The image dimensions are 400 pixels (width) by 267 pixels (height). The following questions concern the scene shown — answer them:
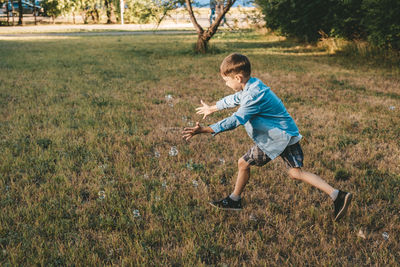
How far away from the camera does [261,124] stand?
3.19 meters

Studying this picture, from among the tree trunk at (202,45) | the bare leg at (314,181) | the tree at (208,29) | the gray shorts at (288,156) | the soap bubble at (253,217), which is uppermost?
the tree at (208,29)

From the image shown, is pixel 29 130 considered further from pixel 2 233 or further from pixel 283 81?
pixel 283 81

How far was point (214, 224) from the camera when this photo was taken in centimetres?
335

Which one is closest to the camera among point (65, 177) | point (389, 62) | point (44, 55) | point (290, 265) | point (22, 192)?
point (290, 265)

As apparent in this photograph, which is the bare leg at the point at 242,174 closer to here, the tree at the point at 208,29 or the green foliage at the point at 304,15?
the tree at the point at 208,29

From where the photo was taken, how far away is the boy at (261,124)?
3002 mm

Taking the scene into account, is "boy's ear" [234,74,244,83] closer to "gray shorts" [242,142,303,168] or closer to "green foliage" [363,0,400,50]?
"gray shorts" [242,142,303,168]

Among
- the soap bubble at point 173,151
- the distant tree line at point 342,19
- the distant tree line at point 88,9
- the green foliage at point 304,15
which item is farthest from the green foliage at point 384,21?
the distant tree line at point 88,9

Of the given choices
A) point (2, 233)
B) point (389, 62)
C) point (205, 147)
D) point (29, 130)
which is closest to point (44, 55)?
point (29, 130)

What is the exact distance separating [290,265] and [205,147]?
2827 mm

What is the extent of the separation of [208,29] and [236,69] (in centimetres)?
1419

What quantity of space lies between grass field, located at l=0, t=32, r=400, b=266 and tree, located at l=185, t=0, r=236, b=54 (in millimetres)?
7915

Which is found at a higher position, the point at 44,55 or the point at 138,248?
the point at 44,55

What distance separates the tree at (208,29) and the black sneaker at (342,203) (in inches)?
543
